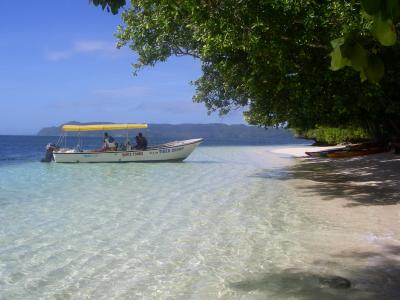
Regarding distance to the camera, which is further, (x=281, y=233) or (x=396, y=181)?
(x=396, y=181)

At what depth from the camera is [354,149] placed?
2903 cm

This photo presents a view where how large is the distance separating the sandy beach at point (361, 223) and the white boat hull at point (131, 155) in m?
10.5

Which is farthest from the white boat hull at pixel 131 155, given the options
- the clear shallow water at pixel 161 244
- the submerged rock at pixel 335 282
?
the submerged rock at pixel 335 282

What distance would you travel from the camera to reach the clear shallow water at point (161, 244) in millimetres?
5863

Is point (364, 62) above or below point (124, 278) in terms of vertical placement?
above

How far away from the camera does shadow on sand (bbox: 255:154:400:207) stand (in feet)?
42.0

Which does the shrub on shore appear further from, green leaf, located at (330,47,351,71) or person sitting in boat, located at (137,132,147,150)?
green leaf, located at (330,47,351,71)

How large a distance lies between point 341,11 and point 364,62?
7.91m

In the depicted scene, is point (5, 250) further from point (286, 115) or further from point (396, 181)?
point (286, 115)

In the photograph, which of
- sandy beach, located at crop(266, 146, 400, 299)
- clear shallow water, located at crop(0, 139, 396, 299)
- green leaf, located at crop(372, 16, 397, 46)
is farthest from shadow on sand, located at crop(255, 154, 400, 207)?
green leaf, located at crop(372, 16, 397, 46)

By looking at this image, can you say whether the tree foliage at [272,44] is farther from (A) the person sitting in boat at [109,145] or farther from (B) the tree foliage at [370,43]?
(A) the person sitting in boat at [109,145]

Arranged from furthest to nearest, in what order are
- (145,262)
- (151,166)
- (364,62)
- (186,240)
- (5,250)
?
1. (151,166)
2. (186,240)
3. (5,250)
4. (145,262)
5. (364,62)

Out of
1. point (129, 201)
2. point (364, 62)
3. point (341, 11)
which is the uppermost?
point (341, 11)

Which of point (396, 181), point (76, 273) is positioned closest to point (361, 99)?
point (396, 181)
